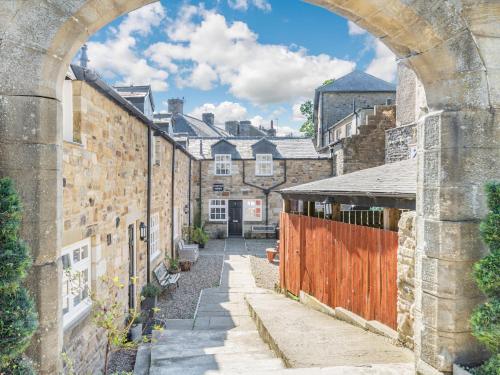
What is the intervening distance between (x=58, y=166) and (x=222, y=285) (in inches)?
371

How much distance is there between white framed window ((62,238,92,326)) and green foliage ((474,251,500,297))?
418 cm

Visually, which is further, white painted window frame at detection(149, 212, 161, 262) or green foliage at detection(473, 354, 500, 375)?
white painted window frame at detection(149, 212, 161, 262)

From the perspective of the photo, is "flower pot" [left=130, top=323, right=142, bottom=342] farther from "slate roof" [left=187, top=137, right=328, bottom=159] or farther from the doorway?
"slate roof" [left=187, top=137, right=328, bottom=159]

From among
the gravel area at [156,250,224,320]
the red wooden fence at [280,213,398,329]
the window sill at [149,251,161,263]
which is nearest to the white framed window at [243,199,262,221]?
the gravel area at [156,250,224,320]

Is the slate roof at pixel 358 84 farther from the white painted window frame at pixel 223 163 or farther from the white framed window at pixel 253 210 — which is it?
the white framed window at pixel 253 210

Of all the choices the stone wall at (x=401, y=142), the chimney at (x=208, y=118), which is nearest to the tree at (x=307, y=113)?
the chimney at (x=208, y=118)

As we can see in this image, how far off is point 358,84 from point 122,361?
90.4ft

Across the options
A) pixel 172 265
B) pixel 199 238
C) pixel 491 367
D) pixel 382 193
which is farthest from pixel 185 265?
pixel 491 367

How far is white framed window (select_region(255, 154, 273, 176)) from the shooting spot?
68.7 ft

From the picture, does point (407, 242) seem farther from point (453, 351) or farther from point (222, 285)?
point (222, 285)

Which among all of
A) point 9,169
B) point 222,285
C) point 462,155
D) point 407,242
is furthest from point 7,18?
point 222,285

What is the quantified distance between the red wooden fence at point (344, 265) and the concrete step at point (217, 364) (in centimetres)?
193

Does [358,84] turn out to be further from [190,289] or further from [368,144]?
[190,289]

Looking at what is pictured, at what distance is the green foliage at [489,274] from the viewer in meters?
2.54
